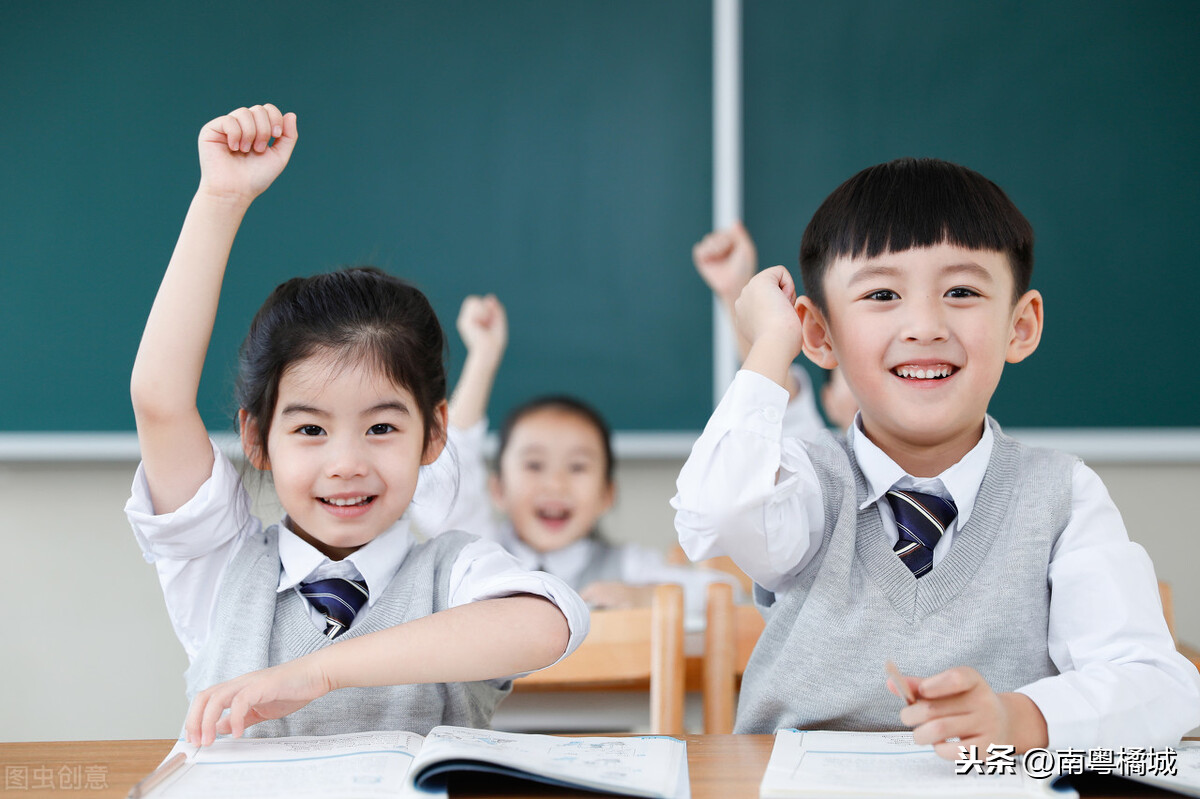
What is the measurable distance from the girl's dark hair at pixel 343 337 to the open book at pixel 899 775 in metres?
0.56

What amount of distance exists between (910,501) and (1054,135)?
79.6 inches

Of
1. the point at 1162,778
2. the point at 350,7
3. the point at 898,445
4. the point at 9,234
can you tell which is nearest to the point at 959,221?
the point at 898,445

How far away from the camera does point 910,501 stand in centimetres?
108

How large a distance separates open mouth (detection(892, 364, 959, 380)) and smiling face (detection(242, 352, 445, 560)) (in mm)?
531

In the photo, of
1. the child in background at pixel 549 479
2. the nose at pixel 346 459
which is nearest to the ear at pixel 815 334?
the nose at pixel 346 459

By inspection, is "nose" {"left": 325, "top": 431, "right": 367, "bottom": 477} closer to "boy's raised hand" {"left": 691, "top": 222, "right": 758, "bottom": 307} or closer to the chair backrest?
the chair backrest

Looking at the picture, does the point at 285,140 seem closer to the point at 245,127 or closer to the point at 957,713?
the point at 245,127

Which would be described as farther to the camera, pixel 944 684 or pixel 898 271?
pixel 898 271

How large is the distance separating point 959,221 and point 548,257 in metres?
1.81

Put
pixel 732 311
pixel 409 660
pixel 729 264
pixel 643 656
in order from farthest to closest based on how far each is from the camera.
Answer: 1. pixel 729 264
2. pixel 732 311
3. pixel 643 656
4. pixel 409 660

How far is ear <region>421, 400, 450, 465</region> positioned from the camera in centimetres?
117

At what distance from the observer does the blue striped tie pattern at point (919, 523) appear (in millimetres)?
1056

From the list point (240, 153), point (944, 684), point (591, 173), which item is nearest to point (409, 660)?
point (944, 684)

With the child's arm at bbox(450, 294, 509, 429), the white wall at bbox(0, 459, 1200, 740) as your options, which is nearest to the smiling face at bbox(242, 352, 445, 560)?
the child's arm at bbox(450, 294, 509, 429)
